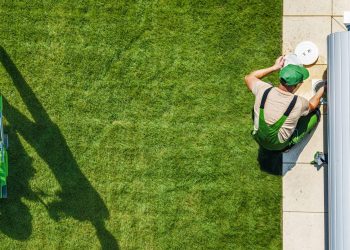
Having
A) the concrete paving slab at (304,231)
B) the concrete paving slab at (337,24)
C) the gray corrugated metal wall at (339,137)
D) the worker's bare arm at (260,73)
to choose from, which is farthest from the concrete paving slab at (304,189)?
the concrete paving slab at (337,24)

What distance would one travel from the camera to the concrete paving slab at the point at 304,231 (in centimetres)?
772

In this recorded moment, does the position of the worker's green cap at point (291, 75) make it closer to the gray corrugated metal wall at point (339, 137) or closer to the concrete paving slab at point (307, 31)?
Result: the gray corrugated metal wall at point (339, 137)

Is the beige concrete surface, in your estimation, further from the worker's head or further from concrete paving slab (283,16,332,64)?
the worker's head

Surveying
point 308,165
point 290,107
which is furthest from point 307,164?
point 290,107

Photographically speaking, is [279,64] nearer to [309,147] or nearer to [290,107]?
[290,107]

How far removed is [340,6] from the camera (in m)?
7.66

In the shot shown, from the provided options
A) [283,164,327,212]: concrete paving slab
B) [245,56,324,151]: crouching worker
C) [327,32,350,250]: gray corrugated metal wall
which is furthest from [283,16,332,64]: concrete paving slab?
[283,164,327,212]: concrete paving slab


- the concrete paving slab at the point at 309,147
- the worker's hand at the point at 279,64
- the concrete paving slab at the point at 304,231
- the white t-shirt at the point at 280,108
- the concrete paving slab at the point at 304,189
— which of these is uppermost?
the worker's hand at the point at 279,64

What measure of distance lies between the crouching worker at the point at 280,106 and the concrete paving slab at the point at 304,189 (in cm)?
78

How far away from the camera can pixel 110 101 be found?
7930 mm

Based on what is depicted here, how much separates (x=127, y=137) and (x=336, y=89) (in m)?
3.12

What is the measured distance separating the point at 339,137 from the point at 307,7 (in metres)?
2.21

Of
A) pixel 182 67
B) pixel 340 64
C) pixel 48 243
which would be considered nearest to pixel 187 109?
pixel 182 67

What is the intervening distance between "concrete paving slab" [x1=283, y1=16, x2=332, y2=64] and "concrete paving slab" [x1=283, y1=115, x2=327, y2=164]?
3.29 feet
